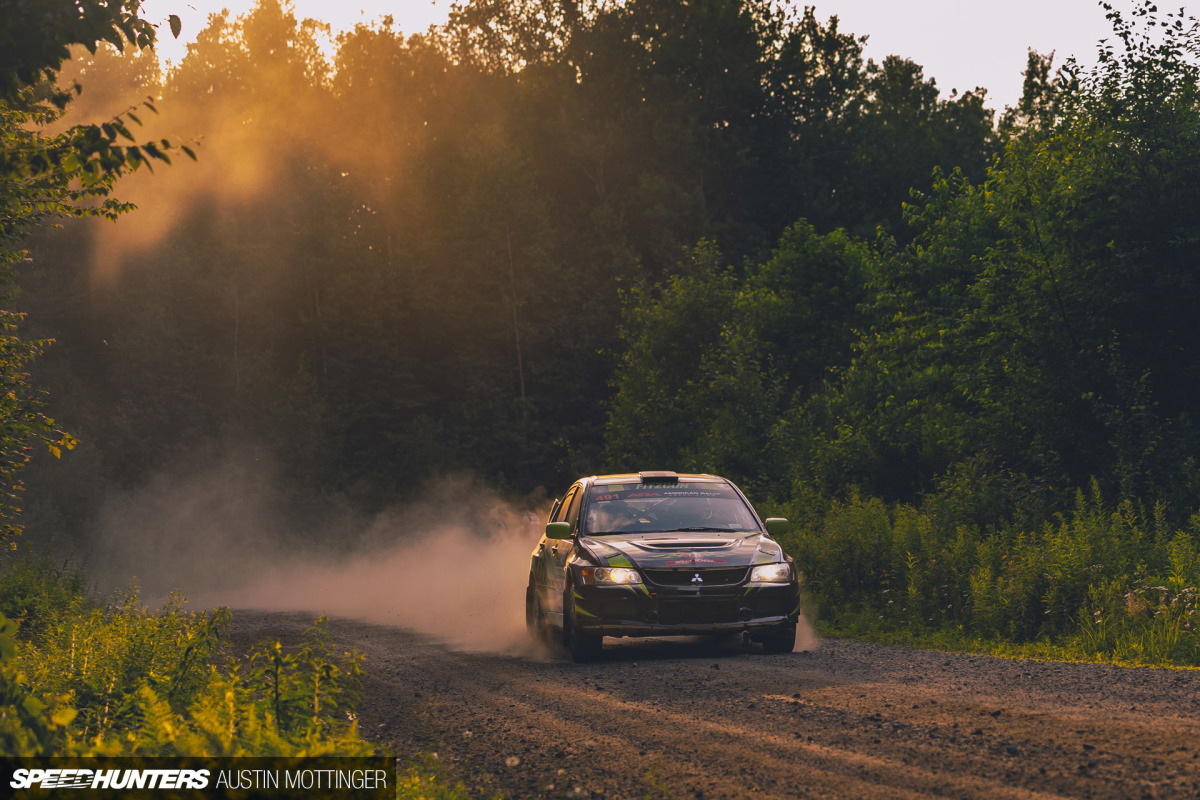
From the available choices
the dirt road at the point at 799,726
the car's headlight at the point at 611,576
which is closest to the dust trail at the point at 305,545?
the car's headlight at the point at 611,576

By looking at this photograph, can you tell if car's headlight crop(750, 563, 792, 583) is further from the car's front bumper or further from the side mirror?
the side mirror

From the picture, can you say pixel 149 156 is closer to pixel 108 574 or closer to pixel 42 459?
pixel 108 574

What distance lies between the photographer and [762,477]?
29.6 metres

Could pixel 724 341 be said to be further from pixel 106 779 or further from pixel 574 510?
pixel 106 779

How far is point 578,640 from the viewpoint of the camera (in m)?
Answer: 12.3

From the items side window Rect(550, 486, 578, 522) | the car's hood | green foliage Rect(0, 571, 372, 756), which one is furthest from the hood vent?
green foliage Rect(0, 571, 372, 756)

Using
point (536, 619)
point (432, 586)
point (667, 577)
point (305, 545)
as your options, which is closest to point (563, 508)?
point (536, 619)

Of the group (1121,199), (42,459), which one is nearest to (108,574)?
(42,459)

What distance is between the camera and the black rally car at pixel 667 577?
39.4 ft

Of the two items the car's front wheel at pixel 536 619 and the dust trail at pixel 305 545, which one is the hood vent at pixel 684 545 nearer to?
the car's front wheel at pixel 536 619

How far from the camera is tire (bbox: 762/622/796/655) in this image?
1248 cm

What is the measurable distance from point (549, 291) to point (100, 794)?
50874 mm

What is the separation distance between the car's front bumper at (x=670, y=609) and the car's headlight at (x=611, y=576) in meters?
0.05

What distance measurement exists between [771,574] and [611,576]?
1.60 meters
